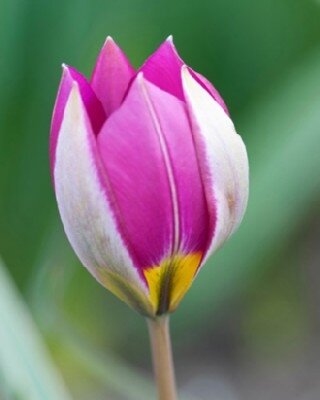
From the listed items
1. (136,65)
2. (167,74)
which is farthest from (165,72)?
(136,65)

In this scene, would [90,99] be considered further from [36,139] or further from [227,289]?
[227,289]

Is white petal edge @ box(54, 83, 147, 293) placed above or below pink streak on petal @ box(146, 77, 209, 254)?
below

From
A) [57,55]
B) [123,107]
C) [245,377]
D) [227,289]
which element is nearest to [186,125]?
[123,107]

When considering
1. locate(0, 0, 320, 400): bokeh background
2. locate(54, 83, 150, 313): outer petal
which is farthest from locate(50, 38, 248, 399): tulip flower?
locate(0, 0, 320, 400): bokeh background

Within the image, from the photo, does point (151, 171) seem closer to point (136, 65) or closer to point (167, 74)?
point (167, 74)

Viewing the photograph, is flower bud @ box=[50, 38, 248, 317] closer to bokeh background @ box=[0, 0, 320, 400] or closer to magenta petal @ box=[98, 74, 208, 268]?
magenta petal @ box=[98, 74, 208, 268]

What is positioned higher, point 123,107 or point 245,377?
point 123,107

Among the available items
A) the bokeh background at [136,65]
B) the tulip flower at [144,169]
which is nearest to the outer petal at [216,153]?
the tulip flower at [144,169]
